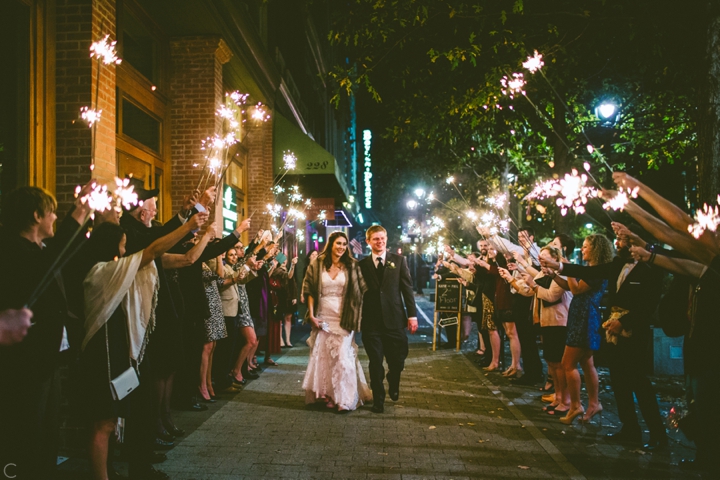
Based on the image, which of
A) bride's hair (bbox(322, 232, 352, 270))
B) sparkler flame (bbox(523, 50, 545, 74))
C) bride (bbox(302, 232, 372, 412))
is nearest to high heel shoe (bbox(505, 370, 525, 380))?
bride (bbox(302, 232, 372, 412))

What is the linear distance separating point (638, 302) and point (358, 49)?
7.12 metres

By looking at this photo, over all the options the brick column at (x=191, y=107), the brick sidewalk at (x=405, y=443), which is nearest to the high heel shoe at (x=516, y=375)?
the brick sidewalk at (x=405, y=443)

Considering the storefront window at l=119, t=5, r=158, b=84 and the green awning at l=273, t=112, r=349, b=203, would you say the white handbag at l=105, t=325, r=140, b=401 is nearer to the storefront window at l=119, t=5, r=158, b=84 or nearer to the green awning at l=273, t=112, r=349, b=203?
the storefront window at l=119, t=5, r=158, b=84

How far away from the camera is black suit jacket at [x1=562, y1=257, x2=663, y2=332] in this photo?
5.82m

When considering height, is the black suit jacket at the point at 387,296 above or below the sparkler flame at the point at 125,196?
below

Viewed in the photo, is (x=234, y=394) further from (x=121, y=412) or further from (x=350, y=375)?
(x=121, y=412)

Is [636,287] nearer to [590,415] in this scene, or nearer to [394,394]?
[590,415]

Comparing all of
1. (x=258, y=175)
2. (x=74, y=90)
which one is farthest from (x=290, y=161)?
(x=74, y=90)

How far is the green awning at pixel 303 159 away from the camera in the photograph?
1451 cm

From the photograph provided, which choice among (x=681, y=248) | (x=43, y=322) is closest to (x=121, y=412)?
(x=43, y=322)

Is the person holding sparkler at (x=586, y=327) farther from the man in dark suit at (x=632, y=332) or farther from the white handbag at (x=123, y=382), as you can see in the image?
the white handbag at (x=123, y=382)

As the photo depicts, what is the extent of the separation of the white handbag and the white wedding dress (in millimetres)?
3461

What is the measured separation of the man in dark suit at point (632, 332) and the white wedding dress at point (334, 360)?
292 cm

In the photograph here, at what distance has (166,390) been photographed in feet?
19.0
